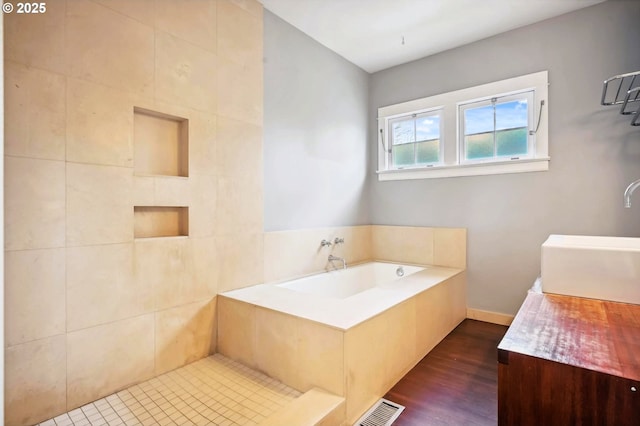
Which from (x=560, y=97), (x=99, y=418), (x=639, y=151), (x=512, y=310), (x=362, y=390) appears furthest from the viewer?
(x=512, y=310)

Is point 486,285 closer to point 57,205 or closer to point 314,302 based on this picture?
point 314,302

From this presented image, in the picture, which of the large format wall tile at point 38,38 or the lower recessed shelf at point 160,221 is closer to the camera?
the large format wall tile at point 38,38

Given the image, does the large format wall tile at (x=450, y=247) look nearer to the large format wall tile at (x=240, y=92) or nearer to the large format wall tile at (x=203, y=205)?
the large format wall tile at (x=240, y=92)

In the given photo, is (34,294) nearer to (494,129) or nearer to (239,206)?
(239,206)

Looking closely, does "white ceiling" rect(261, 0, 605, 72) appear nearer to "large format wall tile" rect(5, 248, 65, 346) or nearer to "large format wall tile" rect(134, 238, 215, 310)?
"large format wall tile" rect(134, 238, 215, 310)

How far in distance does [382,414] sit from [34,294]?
1801 millimetres

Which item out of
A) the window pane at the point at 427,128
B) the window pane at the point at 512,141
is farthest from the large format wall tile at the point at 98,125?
the window pane at the point at 512,141

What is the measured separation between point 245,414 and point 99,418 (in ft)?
2.27

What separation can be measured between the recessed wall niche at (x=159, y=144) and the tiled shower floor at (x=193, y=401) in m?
1.22

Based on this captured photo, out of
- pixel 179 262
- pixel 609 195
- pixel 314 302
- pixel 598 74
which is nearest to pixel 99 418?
pixel 179 262

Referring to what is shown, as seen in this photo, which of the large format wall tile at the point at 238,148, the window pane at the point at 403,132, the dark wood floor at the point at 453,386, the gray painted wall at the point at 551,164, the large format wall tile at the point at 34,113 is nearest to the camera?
the large format wall tile at the point at 34,113

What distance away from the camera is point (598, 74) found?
2484mm

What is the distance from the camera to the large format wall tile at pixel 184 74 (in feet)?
6.31

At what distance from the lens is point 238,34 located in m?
2.34
